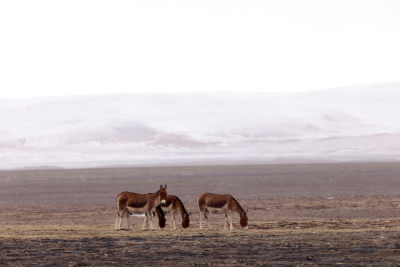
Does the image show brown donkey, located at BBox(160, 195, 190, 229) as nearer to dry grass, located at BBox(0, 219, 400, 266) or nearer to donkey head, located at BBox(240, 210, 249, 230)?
dry grass, located at BBox(0, 219, 400, 266)

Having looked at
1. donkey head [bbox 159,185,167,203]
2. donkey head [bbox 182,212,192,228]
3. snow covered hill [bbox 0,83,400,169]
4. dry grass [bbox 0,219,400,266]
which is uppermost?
snow covered hill [bbox 0,83,400,169]

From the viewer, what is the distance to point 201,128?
4690 inches

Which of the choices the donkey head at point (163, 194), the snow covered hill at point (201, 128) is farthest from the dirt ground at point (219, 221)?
the snow covered hill at point (201, 128)

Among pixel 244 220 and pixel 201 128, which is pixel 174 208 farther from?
pixel 201 128

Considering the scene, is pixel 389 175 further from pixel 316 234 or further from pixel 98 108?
pixel 98 108

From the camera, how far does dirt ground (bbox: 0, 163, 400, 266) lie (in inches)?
650

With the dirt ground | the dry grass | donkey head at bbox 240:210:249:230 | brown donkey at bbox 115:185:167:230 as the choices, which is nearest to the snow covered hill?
the dirt ground

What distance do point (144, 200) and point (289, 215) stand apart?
299 inches

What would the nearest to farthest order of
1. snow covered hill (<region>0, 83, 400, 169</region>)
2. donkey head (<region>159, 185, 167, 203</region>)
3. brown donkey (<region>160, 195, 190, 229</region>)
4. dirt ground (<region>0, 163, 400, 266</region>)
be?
dirt ground (<region>0, 163, 400, 266</region>) → donkey head (<region>159, 185, 167, 203</region>) → brown donkey (<region>160, 195, 190, 229</region>) → snow covered hill (<region>0, 83, 400, 169</region>)

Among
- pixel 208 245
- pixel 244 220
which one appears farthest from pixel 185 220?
pixel 208 245

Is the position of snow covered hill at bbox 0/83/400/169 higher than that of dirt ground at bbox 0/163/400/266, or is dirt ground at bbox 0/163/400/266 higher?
snow covered hill at bbox 0/83/400/169

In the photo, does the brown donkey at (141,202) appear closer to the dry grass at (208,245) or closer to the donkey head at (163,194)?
the donkey head at (163,194)

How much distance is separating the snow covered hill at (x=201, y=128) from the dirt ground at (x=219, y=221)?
987 inches

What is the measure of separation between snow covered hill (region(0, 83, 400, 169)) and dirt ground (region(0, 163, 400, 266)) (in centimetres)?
2506
